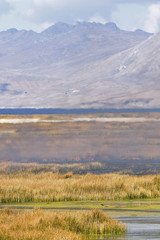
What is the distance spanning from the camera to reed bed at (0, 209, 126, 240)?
27875 mm

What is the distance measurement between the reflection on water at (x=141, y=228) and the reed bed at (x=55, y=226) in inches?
36.6

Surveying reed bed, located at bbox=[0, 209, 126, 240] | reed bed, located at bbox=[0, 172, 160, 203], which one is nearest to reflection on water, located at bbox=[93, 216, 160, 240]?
reed bed, located at bbox=[0, 209, 126, 240]

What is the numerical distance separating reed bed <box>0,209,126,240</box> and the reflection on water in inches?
36.6

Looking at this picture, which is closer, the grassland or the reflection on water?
the grassland

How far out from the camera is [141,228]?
34.0m

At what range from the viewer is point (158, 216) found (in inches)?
1560

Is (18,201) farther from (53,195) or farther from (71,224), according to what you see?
(71,224)

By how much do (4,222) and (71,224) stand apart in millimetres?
3180

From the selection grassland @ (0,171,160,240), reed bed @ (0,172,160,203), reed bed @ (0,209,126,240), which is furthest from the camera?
reed bed @ (0,172,160,203)

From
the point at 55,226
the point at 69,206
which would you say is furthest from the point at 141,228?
the point at 69,206

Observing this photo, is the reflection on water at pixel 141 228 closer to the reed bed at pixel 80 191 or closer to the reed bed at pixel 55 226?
the reed bed at pixel 55 226

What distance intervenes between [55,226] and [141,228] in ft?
18.0

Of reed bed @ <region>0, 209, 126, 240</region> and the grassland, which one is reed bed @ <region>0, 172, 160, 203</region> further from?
reed bed @ <region>0, 209, 126, 240</region>

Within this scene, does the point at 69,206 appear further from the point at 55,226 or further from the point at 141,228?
the point at 55,226
